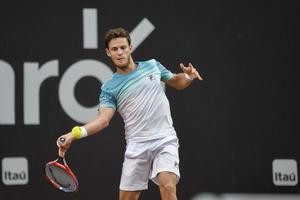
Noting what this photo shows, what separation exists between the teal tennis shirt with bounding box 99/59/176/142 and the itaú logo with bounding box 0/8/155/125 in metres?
1.41

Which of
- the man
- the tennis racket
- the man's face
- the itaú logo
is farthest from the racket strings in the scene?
the itaú logo

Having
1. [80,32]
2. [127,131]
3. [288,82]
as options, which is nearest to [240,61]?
[288,82]

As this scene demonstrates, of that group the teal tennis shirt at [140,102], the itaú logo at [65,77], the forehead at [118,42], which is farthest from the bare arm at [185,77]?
the itaú logo at [65,77]

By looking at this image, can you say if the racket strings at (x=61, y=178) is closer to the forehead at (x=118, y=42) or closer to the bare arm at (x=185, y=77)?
the forehead at (x=118, y=42)

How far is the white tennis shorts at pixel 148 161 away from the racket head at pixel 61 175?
53cm

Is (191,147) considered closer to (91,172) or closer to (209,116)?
(209,116)

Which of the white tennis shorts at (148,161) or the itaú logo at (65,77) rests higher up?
the itaú logo at (65,77)

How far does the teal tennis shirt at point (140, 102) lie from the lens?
19.8 feet

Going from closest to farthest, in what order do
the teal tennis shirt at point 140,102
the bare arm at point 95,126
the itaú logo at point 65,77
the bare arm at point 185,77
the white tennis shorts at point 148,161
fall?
the bare arm at point 95,126 < the white tennis shorts at point 148,161 < the teal tennis shirt at point 140,102 < the bare arm at point 185,77 < the itaú logo at point 65,77

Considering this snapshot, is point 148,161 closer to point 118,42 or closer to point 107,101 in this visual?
point 107,101

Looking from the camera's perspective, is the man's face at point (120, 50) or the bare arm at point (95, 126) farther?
the man's face at point (120, 50)

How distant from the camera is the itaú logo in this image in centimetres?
732

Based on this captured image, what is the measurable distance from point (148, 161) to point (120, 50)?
78 cm

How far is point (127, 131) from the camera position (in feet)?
20.2
